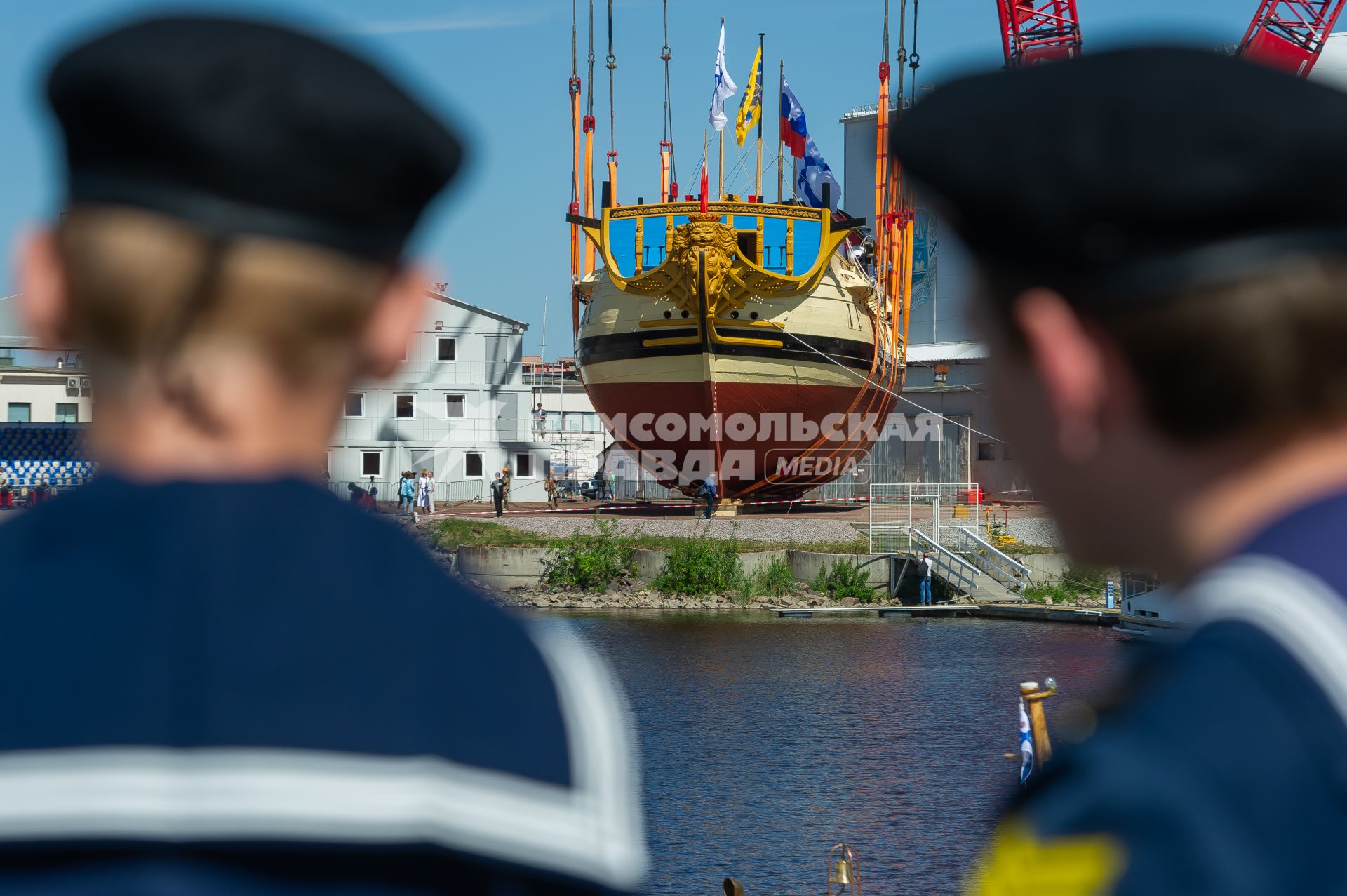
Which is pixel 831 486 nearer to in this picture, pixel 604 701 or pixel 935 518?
pixel 935 518

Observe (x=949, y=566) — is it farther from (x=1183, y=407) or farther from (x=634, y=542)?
(x=1183, y=407)

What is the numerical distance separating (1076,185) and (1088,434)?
23 centimetres

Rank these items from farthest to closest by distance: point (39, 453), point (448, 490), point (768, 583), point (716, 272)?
1. point (448, 490)
2. point (39, 453)
3. point (768, 583)
4. point (716, 272)

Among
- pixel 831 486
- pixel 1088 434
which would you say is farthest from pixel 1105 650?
pixel 1088 434

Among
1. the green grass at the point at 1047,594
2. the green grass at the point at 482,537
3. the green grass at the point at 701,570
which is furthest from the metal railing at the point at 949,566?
the green grass at the point at 482,537

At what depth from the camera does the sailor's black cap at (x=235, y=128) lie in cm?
125

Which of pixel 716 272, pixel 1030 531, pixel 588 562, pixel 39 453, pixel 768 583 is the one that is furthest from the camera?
pixel 39 453

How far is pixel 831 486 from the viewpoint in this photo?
46219mm

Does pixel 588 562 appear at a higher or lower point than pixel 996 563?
higher

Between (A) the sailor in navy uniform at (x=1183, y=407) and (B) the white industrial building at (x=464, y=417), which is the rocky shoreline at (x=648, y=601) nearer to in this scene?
(B) the white industrial building at (x=464, y=417)

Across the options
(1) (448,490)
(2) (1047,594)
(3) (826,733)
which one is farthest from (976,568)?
(1) (448,490)

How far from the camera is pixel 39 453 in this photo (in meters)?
41.0

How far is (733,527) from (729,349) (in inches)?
150

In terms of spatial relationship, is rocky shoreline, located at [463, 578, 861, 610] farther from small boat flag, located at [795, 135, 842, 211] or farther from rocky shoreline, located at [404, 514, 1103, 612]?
small boat flag, located at [795, 135, 842, 211]
